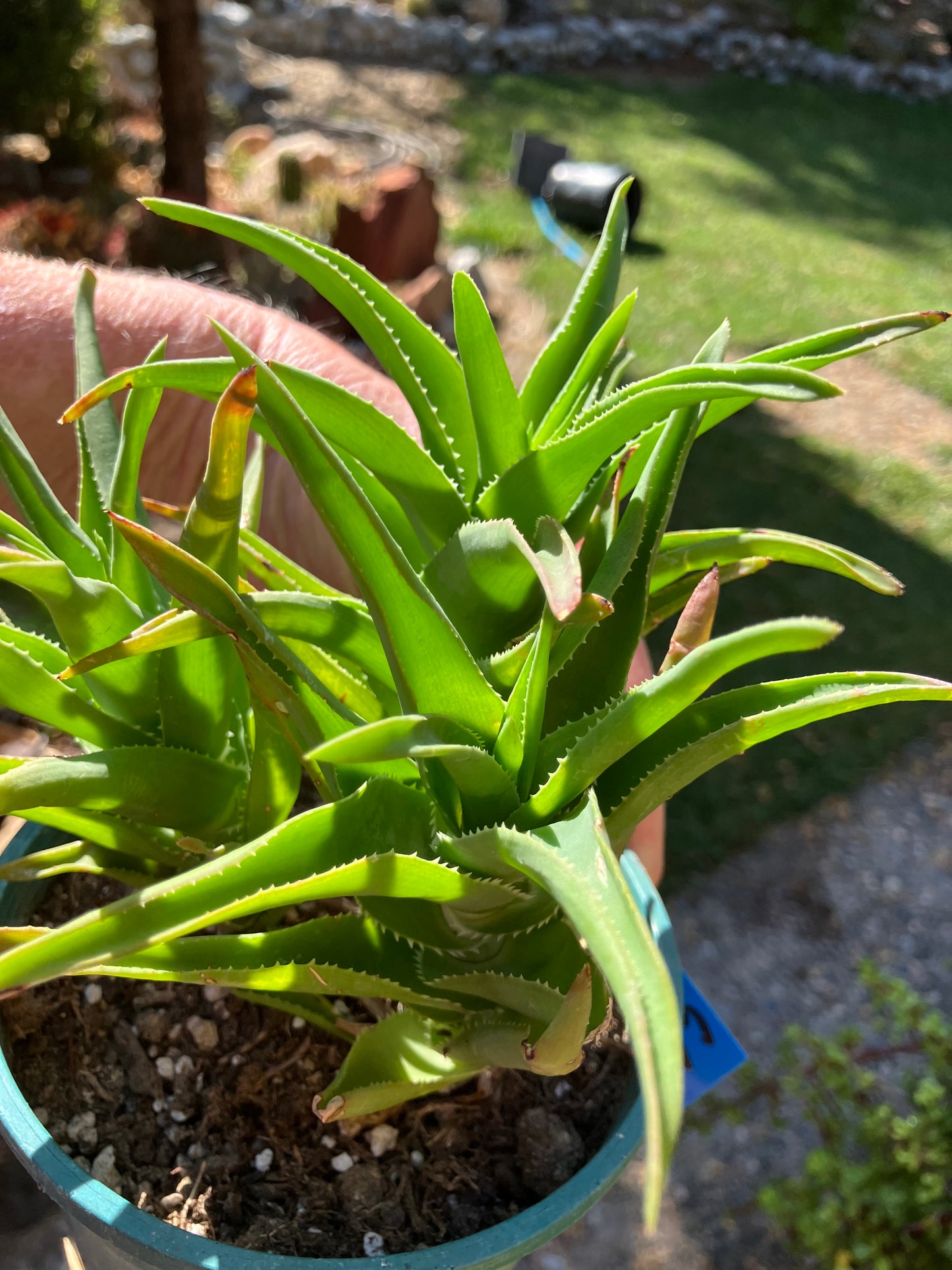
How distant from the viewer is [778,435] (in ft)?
9.43

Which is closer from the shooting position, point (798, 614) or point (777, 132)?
point (798, 614)

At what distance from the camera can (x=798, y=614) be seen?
216 cm

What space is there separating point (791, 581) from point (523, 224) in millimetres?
2201

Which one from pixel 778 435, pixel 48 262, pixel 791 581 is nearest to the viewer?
pixel 48 262

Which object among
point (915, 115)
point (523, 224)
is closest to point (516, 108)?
point (523, 224)

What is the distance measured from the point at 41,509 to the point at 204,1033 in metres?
0.37

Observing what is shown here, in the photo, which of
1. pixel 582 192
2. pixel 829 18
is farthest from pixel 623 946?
pixel 829 18

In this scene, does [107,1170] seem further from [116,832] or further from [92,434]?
[92,434]

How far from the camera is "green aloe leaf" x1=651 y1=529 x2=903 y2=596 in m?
0.48

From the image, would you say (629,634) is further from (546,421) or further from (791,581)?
(791,581)

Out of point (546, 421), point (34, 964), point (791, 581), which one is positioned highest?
point (546, 421)

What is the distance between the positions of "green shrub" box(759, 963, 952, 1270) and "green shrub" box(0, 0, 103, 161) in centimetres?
366

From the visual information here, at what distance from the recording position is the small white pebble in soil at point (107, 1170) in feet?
1.96

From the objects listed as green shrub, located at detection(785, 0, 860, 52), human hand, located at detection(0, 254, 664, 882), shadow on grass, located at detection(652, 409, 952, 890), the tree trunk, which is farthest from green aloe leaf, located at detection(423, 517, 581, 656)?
green shrub, located at detection(785, 0, 860, 52)
